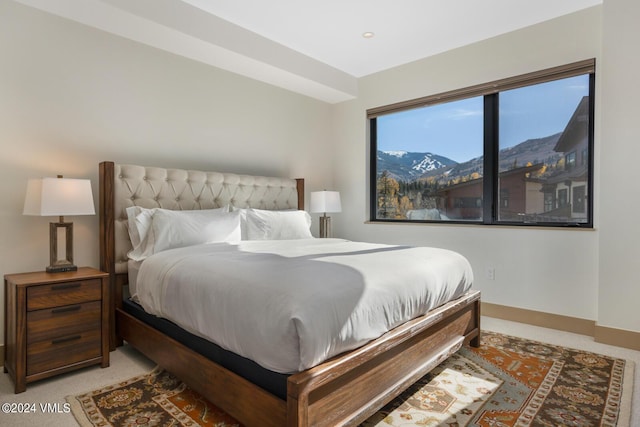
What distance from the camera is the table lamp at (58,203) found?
2318 millimetres

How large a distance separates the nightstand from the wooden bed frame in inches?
9.6

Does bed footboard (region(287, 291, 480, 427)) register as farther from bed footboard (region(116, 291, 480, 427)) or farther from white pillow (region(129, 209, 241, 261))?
white pillow (region(129, 209, 241, 261))

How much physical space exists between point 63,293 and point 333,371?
6.03 feet

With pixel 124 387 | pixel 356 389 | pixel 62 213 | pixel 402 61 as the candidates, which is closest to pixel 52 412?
pixel 124 387

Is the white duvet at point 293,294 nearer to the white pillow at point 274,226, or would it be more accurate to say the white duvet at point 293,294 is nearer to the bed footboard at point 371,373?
the bed footboard at point 371,373

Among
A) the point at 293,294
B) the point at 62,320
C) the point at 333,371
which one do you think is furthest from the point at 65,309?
the point at 333,371

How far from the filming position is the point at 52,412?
75.6 inches

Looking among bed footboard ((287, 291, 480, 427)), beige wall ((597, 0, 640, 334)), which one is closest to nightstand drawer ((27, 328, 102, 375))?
bed footboard ((287, 291, 480, 427))

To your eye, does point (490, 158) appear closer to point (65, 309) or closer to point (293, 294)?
point (293, 294)

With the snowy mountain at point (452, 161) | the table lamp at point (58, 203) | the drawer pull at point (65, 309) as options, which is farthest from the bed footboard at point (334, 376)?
the snowy mountain at point (452, 161)

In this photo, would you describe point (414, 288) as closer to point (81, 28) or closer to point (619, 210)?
point (619, 210)

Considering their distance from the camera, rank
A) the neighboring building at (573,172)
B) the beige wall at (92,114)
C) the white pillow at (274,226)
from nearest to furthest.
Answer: the beige wall at (92,114), the neighboring building at (573,172), the white pillow at (274,226)

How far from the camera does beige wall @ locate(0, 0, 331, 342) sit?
250 cm

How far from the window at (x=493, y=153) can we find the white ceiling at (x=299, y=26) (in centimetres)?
57
